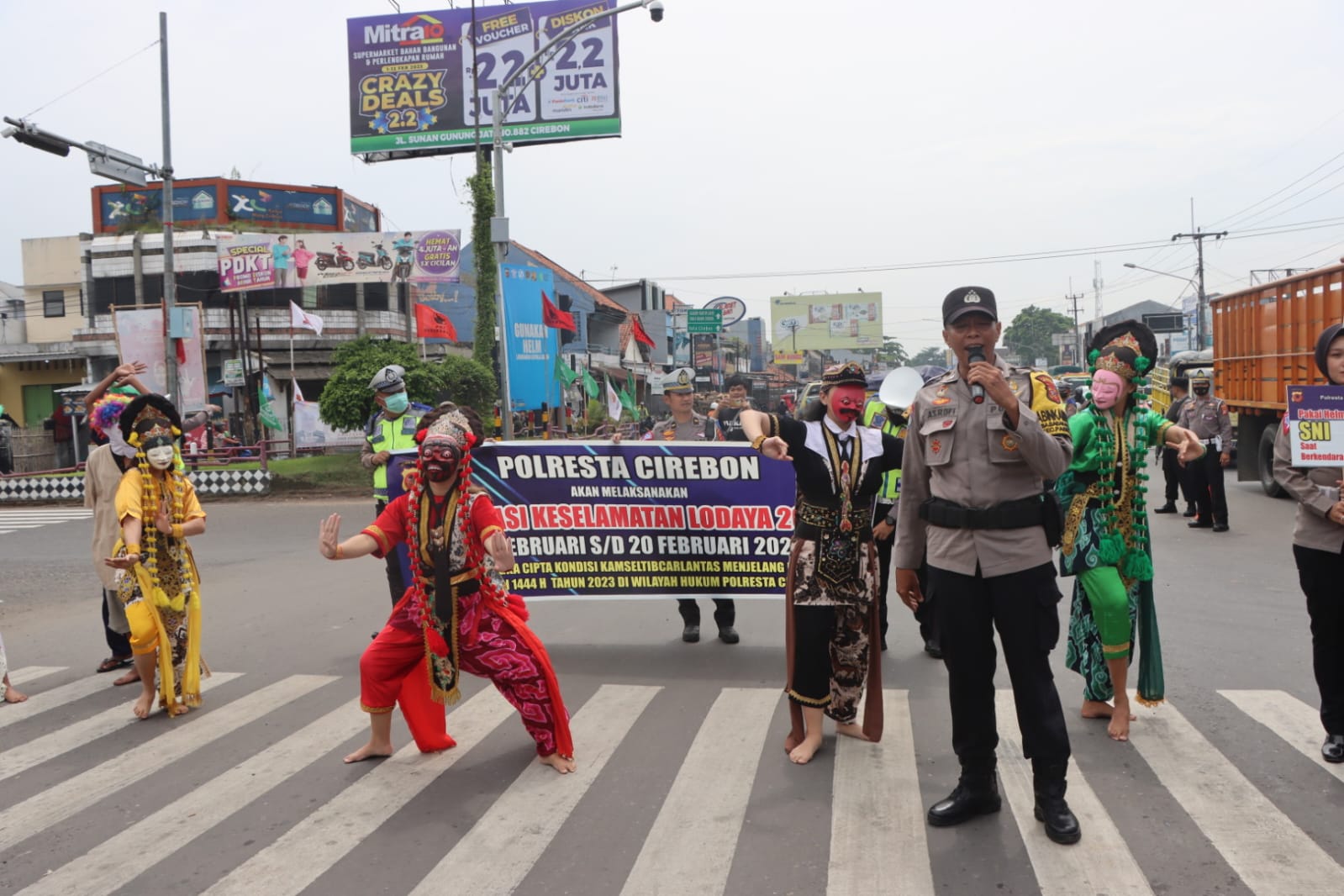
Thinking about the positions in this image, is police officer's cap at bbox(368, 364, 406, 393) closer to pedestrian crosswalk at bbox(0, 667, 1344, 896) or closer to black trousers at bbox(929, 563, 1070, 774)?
pedestrian crosswalk at bbox(0, 667, 1344, 896)

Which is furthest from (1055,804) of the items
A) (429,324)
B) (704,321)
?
(704,321)

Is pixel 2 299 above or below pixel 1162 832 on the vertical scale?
above

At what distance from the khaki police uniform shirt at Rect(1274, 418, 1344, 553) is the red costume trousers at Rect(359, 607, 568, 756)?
341cm

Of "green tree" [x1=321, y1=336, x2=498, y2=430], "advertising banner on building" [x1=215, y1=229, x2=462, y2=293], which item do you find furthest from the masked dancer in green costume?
Result: "advertising banner on building" [x1=215, y1=229, x2=462, y2=293]

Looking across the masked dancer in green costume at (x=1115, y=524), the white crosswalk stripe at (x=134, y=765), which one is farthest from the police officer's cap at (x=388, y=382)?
the masked dancer in green costume at (x=1115, y=524)

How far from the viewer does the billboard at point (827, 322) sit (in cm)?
9181

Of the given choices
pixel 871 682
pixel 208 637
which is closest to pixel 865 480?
pixel 871 682

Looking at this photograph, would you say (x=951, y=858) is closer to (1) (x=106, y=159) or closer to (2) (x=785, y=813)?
(2) (x=785, y=813)

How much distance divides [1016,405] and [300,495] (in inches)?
754

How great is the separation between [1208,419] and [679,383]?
30.0 feet

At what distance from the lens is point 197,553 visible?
44.2ft

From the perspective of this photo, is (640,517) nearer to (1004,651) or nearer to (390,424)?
(390,424)

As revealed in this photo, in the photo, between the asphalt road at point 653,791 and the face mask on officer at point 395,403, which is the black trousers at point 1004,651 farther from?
the face mask on officer at point 395,403

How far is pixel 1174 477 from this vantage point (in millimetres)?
14422
